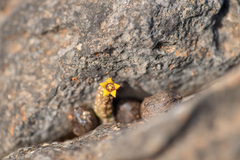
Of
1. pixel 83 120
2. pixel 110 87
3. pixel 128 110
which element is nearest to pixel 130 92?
pixel 128 110

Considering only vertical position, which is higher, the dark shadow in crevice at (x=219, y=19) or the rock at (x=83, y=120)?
the dark shadow in crevice at (x=219, y=19)

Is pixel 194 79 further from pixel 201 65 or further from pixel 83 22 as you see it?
pixel 83 22

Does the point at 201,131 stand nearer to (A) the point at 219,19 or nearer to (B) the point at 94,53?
(B) the point at 94,53

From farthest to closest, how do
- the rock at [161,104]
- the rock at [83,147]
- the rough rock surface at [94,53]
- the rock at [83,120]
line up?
the rock at [83,120] → the rock at [161,104] → the rough rock surface at [94,53] → the rock at [83,147]

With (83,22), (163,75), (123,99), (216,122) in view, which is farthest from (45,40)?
(216,122)

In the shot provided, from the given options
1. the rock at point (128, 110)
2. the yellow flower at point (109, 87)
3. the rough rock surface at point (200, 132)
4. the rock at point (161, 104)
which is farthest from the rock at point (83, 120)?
the rough rock surface at point (200, 132)

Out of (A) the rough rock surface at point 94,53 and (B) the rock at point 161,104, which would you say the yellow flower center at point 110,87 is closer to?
(A) the rough rock surface at point 94,53
